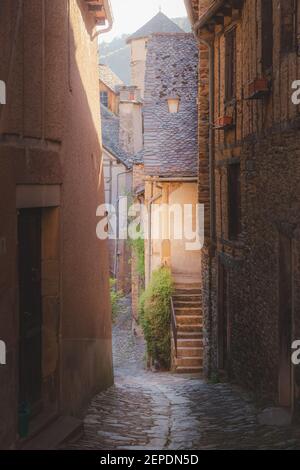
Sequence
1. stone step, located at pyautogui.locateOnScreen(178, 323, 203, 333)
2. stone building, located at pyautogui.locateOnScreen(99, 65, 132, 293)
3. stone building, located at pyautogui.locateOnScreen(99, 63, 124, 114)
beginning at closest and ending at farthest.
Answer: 1. stone step, located at pyautogui.locateOnScreen(178, 323, 203, 333)
2. stone building, located at pyautogui.locateOnScreen(99, 65, 132, 293)
3. stone building, located at pyautogui.locateOnScreen(99, 63, 124, 114)

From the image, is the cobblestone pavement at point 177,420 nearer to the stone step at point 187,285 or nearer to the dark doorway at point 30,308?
the dark doorway at point 30,308

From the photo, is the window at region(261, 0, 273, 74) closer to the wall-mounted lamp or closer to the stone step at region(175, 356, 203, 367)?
the stone step at region(175, 356, 203, 367)

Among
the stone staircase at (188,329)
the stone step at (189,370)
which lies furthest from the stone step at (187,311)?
the stone step at (189,370)

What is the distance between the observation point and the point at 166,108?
1930cm

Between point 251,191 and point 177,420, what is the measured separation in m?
3.59

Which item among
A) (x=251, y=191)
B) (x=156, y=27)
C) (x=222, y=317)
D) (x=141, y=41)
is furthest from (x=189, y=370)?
(x=156, y=27)

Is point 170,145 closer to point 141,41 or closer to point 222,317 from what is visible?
point 222,317

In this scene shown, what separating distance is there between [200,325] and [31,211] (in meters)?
9.94

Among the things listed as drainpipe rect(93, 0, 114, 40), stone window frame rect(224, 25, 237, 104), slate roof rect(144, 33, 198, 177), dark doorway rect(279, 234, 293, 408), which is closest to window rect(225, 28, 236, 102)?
stone window frame rect(224, 25, 237, 104)

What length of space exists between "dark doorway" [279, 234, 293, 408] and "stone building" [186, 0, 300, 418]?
0.01m

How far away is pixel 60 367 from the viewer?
7715mm

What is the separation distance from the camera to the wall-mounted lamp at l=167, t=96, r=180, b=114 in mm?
19094

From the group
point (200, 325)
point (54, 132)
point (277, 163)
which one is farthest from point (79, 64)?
point (200, 325)

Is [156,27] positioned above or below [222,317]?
above
